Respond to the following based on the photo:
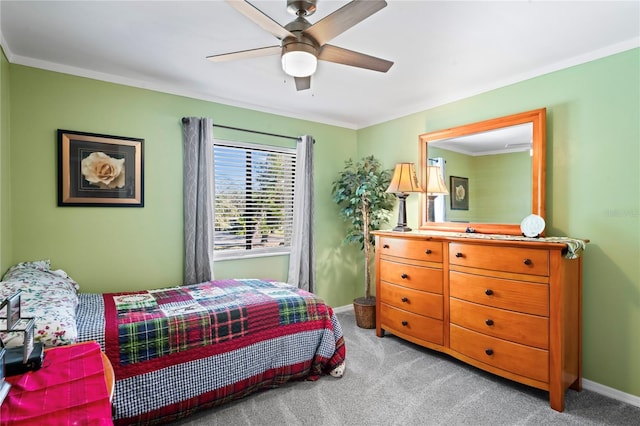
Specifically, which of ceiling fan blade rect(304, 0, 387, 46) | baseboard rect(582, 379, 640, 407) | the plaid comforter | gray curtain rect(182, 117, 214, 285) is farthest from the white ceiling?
baseboard rect(582, 379, 640, 407)

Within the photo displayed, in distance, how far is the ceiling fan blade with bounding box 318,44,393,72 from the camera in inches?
74.3

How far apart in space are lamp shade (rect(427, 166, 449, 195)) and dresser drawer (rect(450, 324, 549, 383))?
137 cm

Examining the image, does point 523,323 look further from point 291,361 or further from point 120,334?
point 120,334

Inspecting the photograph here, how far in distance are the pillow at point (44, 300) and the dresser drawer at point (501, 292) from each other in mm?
2617

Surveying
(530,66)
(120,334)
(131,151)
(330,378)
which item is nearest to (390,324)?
(330,378)

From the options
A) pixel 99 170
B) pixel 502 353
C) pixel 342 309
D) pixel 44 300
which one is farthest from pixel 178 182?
pixel 502 353

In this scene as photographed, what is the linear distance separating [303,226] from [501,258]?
6.90ft

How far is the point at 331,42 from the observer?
2354mm

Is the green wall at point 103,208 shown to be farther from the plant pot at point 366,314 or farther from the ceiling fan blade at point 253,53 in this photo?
the ceiling fan blade at point 253,53

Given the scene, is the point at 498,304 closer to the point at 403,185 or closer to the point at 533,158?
the point at 533,158

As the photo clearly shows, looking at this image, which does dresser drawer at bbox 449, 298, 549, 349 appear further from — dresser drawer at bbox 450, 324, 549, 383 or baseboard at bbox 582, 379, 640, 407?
baseboard at bbox 582, 379, 640, 407

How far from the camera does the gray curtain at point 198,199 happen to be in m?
3.18

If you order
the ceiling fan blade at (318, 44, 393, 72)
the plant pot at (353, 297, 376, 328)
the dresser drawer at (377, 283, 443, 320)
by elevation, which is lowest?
the plant pot at (353, 297, 376, 328)

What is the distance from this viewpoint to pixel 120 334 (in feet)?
6.41
